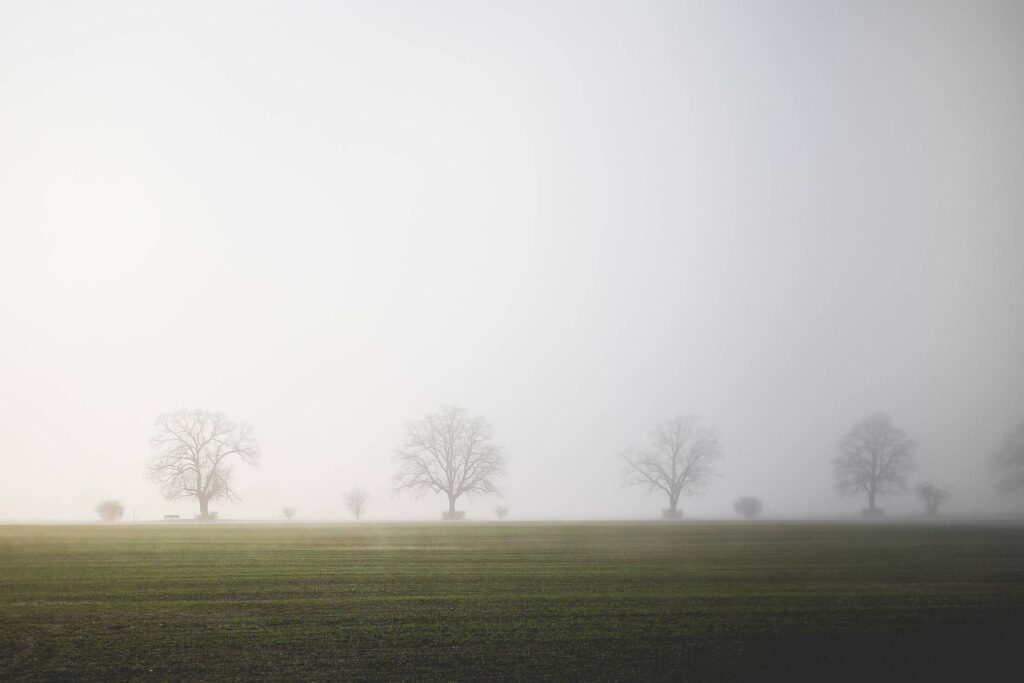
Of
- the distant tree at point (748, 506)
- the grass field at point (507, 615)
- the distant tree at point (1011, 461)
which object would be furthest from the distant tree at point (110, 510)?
the distant tree at point (1011, 461)

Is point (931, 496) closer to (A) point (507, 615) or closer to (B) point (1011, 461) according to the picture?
(B) point (1011, 461)

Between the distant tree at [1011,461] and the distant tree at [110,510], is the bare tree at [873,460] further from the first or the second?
the distant tree at [110,510]

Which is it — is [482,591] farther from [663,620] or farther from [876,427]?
[876,427]

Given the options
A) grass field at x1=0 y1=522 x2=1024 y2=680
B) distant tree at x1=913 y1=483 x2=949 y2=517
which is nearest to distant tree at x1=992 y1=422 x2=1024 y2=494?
distant tree at x1=913 y1=483 x2=949 y2=517

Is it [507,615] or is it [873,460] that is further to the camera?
[873,460]

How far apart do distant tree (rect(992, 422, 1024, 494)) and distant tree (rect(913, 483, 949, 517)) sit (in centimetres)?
854

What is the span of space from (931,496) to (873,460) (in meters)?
8.81

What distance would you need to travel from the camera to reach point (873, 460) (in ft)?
287

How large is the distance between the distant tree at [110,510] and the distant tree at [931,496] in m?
84.0

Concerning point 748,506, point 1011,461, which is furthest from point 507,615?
point 1011,461

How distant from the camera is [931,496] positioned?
79.4 m

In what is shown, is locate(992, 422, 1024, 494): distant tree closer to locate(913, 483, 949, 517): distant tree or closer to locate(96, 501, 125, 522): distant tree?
locate(913, 483, 949, 517): distant tree

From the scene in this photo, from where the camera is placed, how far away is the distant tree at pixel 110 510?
245 ft

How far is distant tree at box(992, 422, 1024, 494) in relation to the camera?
81875 millimetres
